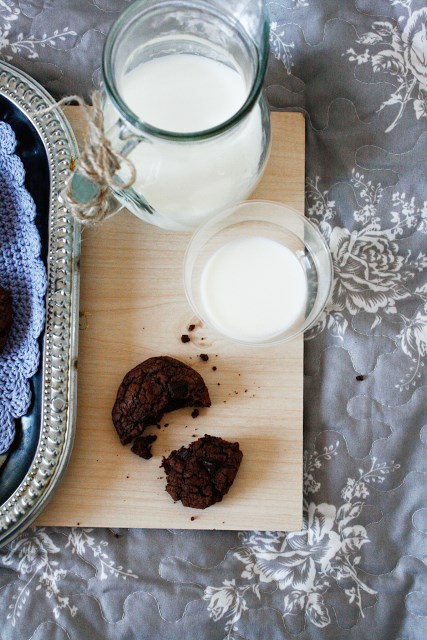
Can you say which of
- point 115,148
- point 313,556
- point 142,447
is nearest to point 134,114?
point 115,148

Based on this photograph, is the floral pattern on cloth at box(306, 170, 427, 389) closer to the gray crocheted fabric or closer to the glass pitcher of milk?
the glass pitcher of milk

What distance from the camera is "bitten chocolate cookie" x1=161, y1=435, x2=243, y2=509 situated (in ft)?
2.38

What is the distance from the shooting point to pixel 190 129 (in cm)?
59

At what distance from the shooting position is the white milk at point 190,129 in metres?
0.58

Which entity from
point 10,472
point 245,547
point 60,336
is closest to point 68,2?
point 60,336

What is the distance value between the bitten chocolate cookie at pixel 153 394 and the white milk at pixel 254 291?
0.22 ft

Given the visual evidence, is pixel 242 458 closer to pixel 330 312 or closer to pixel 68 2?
pixel 330 312

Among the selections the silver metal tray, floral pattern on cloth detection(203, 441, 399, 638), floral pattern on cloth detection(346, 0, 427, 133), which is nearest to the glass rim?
the silver metal tray

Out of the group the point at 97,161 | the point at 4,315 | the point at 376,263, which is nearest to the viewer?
the point at 97,161

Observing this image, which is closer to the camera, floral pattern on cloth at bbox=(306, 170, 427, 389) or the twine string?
the twine string

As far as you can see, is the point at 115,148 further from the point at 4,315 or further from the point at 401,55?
the point at 401,55

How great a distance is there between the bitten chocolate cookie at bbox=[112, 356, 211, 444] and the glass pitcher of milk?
0.18 meters

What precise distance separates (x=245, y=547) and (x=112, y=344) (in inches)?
11.0

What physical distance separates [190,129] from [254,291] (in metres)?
0.22
